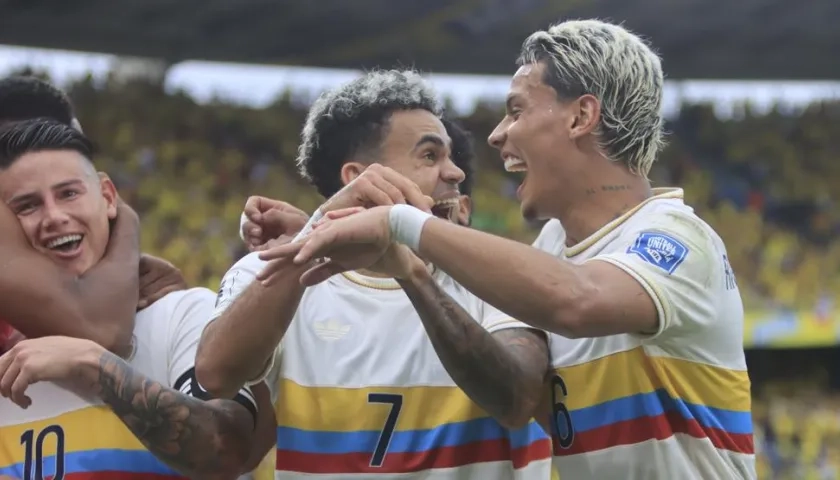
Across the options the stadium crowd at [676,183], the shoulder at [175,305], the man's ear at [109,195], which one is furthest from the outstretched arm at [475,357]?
the stadium crowd at [676,183]

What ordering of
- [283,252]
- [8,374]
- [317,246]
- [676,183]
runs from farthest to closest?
1. [676,183]
2. [8,374]
3. [283,252]
4. [317,246]

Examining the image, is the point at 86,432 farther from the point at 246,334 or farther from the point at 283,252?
the point at 283,252

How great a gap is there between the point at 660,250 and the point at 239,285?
1010 millimetres

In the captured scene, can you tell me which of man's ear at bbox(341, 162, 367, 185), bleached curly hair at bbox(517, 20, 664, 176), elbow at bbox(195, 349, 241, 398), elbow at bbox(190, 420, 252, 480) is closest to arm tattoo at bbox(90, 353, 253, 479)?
elbow at bbox(190, 420, 252, 480)

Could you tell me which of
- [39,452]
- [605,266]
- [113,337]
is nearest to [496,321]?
[605,266]

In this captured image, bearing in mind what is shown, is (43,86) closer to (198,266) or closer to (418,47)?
(198,266)

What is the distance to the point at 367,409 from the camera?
104 inches

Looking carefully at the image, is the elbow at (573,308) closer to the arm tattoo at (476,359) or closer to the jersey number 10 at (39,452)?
the arm tattoo at (476,359)

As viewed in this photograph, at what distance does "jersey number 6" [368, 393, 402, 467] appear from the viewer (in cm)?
262

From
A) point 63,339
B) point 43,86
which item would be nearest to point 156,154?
point 43,86

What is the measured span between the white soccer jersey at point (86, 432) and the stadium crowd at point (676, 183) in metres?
5.84

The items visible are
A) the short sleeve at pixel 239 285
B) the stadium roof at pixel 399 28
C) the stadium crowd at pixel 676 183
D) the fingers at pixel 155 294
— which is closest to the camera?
the short sleeve at pixel 239 285

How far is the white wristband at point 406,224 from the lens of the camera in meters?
2.16

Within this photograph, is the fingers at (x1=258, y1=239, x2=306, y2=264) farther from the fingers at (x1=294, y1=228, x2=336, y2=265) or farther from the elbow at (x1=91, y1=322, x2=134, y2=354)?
the elbow at (x1=91, y1=322, x2=134, y2=354)
